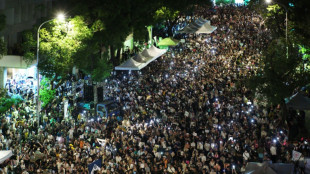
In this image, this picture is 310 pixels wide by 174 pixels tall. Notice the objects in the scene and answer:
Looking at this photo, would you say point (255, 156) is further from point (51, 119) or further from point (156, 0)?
point (156, 0)

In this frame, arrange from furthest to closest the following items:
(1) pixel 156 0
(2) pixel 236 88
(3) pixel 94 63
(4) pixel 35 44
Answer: (1) pixel 156 0 < (3) pixel 94 63 < (2) pixel 236 88 < (4) pixel 35 44

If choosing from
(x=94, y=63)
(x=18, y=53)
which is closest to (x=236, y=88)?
(x=94, y=63)

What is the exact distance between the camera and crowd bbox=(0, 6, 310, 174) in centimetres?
1928

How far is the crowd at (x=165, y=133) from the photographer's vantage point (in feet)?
63.3

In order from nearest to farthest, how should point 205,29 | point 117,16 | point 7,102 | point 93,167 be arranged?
point 93,167, point 7,102, point 117,16, point 205,29

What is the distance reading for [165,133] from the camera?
73.1 feet

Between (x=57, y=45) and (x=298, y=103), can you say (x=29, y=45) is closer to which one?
(x=57, y=45)

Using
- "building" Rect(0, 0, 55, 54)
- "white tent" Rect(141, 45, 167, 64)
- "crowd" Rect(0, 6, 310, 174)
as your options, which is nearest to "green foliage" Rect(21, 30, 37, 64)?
"crowd" Rect(0, 6, 310, 174)

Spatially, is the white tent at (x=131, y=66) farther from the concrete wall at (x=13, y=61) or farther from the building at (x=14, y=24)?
the concrete wall at (x=13, y=61)

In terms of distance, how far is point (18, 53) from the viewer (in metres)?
32.2

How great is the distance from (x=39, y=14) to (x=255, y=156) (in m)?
21.8

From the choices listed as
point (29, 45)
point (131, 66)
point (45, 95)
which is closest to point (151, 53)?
point (131, 66)

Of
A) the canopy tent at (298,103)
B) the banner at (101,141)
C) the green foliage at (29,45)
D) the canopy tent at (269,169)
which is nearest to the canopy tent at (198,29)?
the green foliage at (29,45)

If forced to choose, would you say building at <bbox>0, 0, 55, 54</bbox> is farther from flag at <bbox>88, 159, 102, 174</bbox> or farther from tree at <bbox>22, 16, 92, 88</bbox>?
flag at <bbox>88, 159, 102, 174</bbox>
